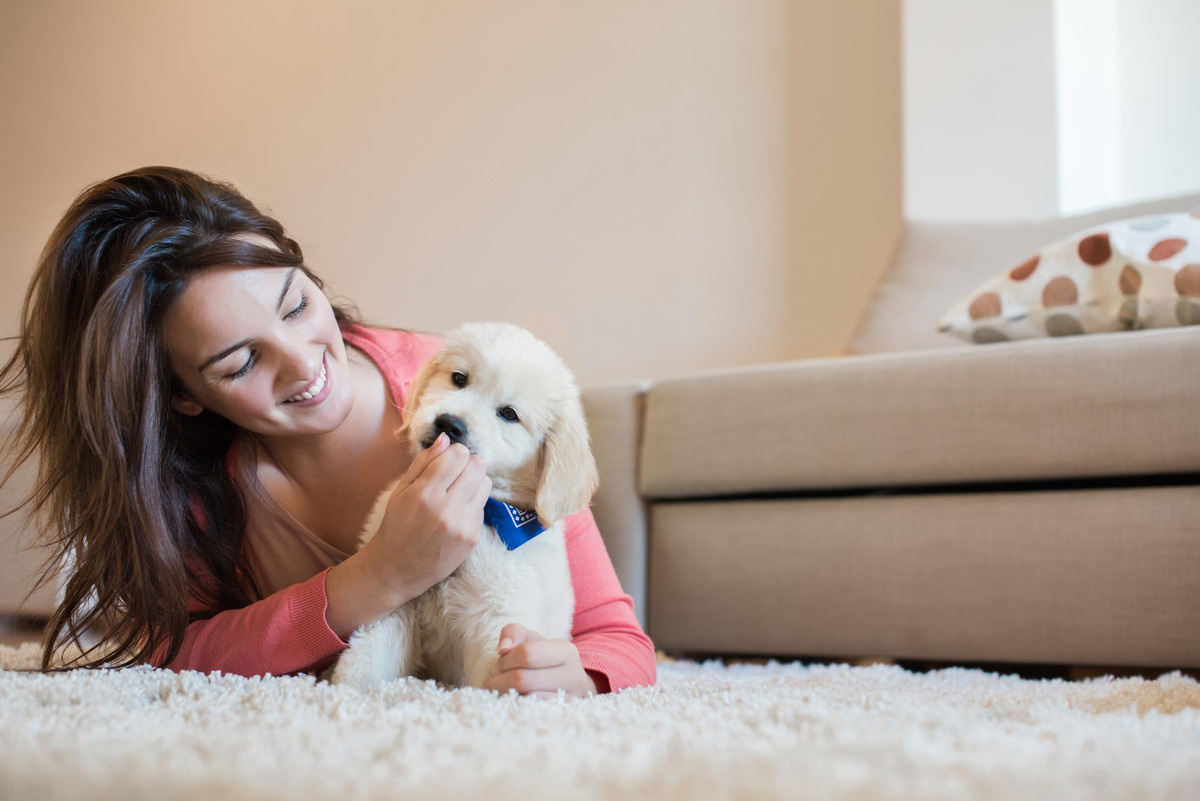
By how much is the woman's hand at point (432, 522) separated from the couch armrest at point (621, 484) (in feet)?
2.86

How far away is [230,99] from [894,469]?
141 inches

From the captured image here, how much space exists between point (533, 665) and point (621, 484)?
1.04 meters

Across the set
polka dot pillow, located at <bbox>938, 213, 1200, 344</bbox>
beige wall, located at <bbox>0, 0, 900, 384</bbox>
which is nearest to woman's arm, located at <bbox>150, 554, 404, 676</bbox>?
polka dot pillow, located at <bbox>938, 213, 1200, 344</bbox>

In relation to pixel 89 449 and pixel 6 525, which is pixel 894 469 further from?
pixel 6 525

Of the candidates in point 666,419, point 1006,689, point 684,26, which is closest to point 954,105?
point 684,26

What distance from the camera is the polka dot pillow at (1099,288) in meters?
1.68

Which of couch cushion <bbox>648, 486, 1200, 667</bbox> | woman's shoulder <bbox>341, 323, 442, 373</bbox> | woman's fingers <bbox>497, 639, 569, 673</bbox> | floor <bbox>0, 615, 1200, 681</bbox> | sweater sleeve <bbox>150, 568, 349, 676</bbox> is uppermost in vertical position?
woman's shoulder <bbox>341, 323, 442, 373</bbox>

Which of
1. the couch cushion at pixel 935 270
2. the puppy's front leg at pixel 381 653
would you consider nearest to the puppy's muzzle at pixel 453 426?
the puppy's front leg at pixel 381 653

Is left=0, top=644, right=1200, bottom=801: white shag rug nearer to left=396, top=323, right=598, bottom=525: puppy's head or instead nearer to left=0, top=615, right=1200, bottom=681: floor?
left=396, top=323, right=598, bottom=525: puppy's head

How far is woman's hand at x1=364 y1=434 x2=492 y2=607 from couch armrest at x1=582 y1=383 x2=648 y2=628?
2.86 ft

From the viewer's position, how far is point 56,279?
1212 mm

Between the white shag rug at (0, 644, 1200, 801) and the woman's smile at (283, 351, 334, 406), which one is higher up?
the woman's smile at (283, 351, 334, 406)

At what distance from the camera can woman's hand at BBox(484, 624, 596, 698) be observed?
951mm

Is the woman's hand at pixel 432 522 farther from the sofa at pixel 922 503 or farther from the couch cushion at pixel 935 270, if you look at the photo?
the couch cushion at pixel 935 270
